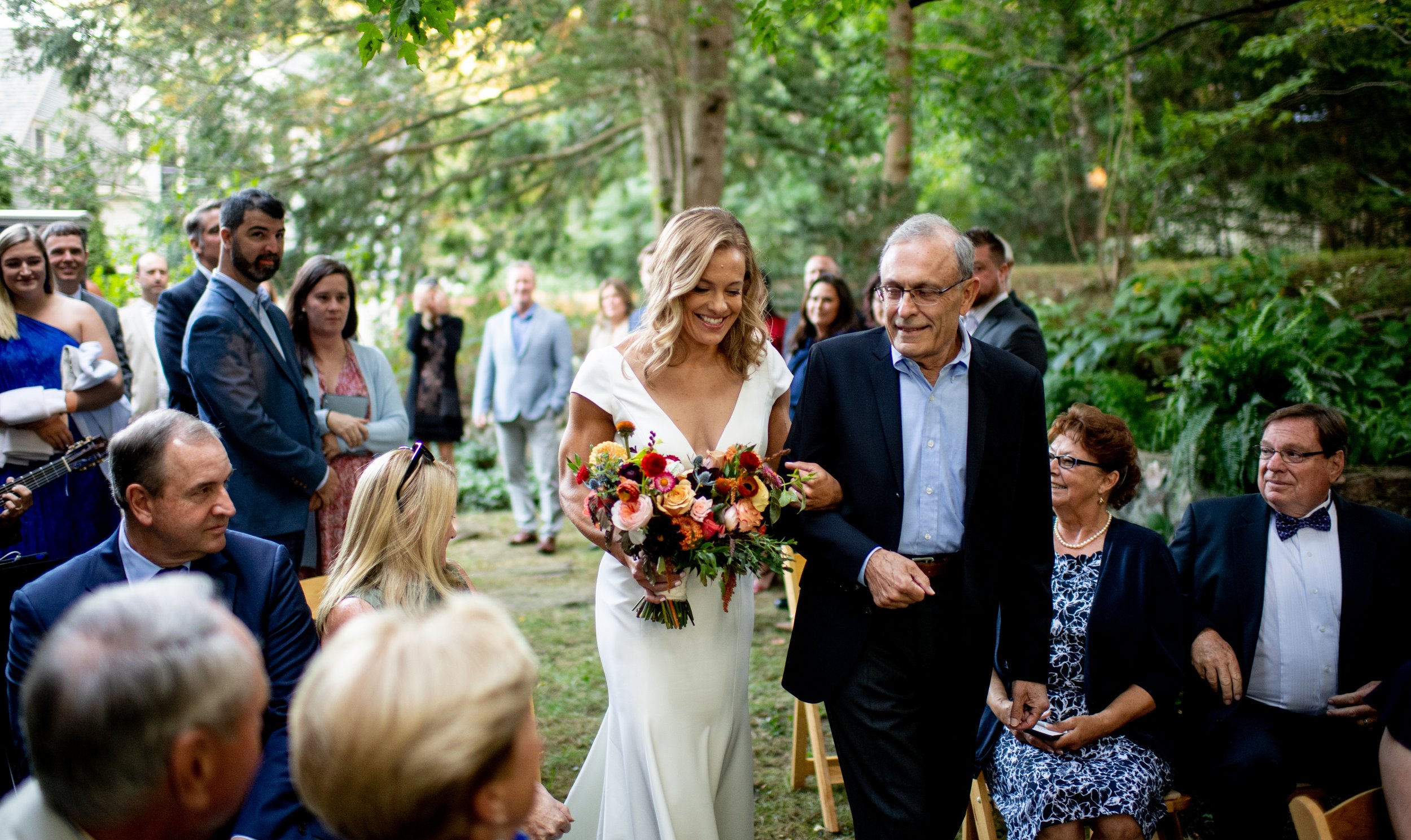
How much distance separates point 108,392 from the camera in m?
4.84

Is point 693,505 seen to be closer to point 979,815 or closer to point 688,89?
point 979,815

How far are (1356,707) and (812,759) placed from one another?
7.78ft

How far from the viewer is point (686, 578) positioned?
10.9 feet

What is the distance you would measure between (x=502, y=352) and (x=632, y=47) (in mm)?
3281

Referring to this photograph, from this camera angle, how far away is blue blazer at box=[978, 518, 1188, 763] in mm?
3613

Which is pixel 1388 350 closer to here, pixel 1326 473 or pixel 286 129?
pixel 1326 473

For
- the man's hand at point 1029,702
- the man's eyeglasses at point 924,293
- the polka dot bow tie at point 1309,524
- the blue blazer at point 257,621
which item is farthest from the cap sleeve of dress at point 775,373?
the polka dot bow tie at point 1309,524

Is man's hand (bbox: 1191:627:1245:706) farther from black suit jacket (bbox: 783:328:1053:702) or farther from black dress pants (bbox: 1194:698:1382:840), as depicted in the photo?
black suit jacket (bbox: 783:328:1053:702)

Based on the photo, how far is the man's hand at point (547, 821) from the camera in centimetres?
294

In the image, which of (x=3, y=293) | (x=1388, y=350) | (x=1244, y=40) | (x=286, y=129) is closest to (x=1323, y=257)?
(x=1244, y=40)

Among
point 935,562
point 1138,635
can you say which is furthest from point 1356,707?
point 935,562

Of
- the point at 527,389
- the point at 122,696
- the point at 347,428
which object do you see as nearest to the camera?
the point at 122,696

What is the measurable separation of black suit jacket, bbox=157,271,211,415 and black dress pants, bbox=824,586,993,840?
3.35m

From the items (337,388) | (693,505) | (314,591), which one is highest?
(337,388)
